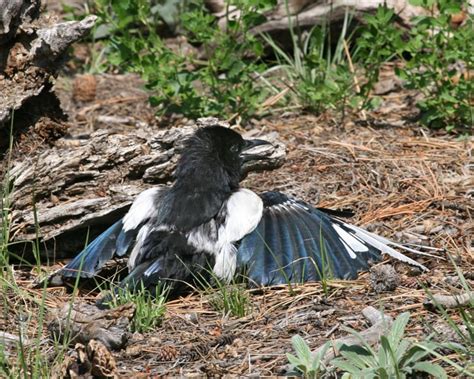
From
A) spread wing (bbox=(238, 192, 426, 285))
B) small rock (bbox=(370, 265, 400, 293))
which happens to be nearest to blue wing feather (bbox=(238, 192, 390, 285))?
spread wing (bbox=(238, 192, 426, 285))

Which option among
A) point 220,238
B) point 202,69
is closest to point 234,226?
point 220,238

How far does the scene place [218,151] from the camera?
18.4 ft

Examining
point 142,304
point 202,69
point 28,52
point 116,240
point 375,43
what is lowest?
point 116,240

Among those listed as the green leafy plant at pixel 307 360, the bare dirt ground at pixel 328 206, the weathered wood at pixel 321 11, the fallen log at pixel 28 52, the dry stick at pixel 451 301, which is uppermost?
the fallen log at pixel 28 52

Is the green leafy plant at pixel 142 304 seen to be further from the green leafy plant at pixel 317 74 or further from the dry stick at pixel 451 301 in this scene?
the green leafy plant at pixel 317 74

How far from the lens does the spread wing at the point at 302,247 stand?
15.9 ft

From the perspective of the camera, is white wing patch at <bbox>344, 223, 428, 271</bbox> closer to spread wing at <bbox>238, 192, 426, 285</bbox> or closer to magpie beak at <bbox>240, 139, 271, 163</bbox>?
spread wing at <bbox>238, 192, 426, 285</bbox>

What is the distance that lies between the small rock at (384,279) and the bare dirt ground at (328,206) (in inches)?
1.2

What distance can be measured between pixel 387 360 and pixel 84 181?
2651 millimetres

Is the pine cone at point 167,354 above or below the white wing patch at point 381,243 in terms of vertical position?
above

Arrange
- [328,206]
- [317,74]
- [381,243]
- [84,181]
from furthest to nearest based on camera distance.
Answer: [317,74]
[328,206]
[84,181]
[381,243]

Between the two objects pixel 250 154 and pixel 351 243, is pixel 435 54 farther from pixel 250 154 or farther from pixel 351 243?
pixel 351 243

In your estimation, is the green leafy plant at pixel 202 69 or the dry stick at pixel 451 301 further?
the green leafy plant at pixel 202 69

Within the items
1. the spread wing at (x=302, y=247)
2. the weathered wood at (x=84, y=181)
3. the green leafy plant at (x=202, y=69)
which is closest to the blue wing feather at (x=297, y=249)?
the spread wing at (x=302, y=247)
